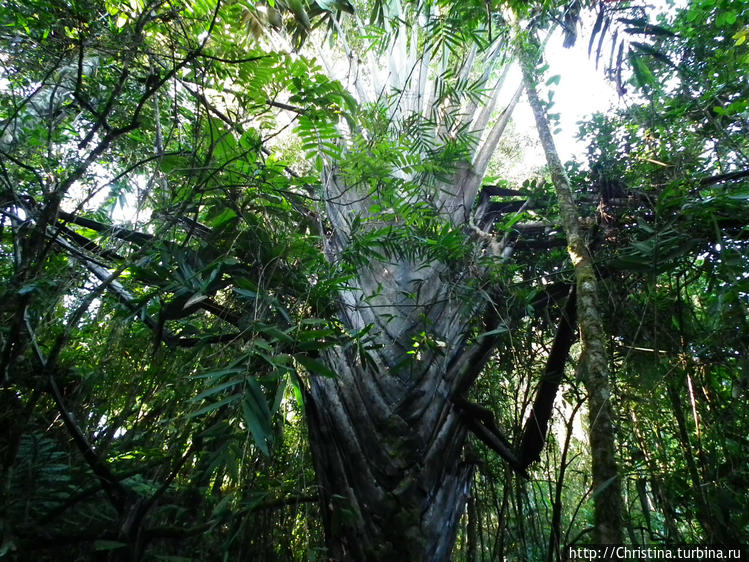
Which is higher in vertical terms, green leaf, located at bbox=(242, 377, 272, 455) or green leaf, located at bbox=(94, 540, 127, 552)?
green leaf, located at bbox=(242, 377, 272, 455)

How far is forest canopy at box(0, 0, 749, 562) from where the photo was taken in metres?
1.13

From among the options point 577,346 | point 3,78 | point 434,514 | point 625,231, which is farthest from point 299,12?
point 577,346

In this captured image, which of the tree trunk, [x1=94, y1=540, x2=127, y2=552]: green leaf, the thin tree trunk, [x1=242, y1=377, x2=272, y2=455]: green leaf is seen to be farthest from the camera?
the tree trunk

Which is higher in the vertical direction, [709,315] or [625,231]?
[625,231]

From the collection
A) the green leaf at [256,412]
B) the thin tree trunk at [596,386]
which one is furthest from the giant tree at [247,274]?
the thin tree trunk at [596,386]

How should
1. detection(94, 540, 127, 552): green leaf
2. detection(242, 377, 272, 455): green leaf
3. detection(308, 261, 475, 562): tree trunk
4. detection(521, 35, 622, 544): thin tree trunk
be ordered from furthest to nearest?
detection(308, 261, 475, 562): tree trunk, detection(94, 540, 127, 552): green leaf, detection(521, 35, 622, 544): thin tree trunk, detection(242, 377, 272, 455): green leaf

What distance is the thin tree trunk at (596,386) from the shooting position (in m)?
0.88

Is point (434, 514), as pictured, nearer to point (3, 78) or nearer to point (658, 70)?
point (3, 78)

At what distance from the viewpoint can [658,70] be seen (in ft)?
7.79

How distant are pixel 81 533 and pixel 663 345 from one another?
2277mm

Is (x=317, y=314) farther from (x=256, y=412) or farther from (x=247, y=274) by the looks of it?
(x=256, y=412)

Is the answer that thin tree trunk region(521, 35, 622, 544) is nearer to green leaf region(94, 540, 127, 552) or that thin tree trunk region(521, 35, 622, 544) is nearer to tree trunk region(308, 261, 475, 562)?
tree trunk region(308, 261, 475, 562)

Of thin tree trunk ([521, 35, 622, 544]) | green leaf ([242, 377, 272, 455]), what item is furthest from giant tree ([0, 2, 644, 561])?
thin tree trunk ([521, 35, 622, 544])

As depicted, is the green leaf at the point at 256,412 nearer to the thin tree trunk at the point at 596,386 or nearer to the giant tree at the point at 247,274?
the giant tree at the point at 247,274
